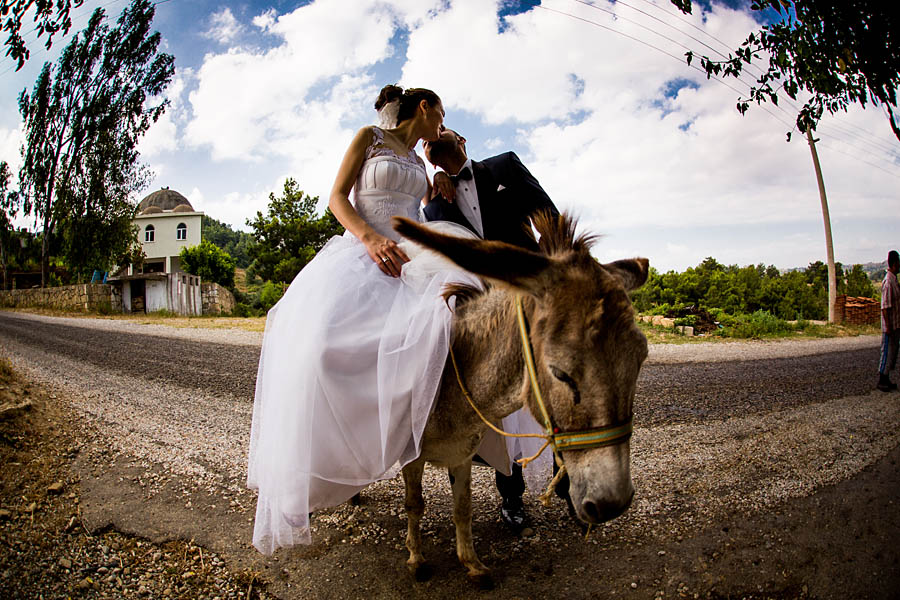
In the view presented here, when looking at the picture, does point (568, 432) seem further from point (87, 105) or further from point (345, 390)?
point (87, 105)

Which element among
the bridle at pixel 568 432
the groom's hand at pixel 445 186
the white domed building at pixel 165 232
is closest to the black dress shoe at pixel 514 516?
the bridle at pixel 568 432

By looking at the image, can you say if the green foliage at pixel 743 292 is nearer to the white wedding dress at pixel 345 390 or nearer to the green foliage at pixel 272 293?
the white wedding dress at pixel 345 390

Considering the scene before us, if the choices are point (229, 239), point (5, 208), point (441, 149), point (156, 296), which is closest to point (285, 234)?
point (156, 296)

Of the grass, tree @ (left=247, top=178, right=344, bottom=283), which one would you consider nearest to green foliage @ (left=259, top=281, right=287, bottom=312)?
tree @ (left=247, top=178, right=344, bottom=283)

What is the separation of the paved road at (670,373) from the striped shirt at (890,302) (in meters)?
1.19

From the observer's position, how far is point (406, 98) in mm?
2977

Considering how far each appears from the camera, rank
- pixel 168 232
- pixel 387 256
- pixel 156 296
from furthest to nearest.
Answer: pixel 168 232, pixel 156 296, pixel 387 256

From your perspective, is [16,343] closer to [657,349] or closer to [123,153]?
[123,153]

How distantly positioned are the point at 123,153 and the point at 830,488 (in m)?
13.1

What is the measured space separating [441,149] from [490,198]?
20.3 inches

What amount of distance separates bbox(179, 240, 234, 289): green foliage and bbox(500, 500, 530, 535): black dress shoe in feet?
137

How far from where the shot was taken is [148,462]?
429 cm

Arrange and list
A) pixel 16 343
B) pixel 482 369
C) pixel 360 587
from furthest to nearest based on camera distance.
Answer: pixel 16 343 → pixel 360 587 → pixel 482 369

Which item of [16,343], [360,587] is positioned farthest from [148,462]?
[16,343]
